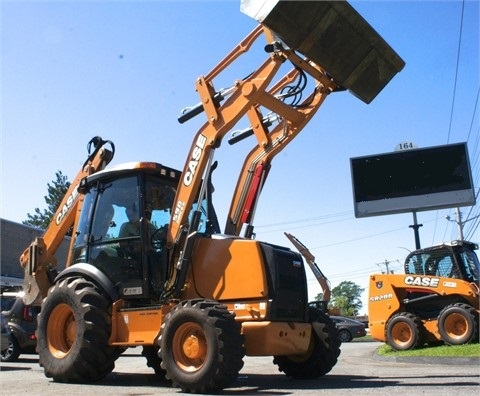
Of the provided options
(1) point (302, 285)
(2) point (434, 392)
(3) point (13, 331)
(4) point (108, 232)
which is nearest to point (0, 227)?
(3) point (13, 331)

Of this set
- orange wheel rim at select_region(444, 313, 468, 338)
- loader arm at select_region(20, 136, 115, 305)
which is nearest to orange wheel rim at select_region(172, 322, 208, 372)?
loader arm at select_region(20, 136, 115, 305)

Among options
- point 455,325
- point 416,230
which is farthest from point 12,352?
point 416,230

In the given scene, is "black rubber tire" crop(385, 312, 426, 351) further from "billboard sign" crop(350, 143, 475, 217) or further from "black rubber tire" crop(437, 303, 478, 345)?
"billboard sign" crop(350, 143, 475, 217)

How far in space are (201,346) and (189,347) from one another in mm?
182

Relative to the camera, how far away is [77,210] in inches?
412

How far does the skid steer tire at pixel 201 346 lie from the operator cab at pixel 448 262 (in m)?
10.1

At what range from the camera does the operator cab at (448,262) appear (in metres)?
15.5

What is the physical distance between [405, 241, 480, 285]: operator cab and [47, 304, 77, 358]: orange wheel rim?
34.5 ft

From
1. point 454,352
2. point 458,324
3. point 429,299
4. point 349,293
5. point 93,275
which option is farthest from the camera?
point 349,293

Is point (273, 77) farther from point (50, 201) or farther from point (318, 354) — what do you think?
point (50, 201)

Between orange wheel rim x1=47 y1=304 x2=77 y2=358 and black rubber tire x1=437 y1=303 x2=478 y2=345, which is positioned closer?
orange wheel rim x1=47 y1=304 x2=77 y2=358

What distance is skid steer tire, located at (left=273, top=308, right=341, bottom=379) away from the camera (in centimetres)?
880

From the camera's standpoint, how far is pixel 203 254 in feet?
27.8

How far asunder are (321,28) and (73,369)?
19.6ft
